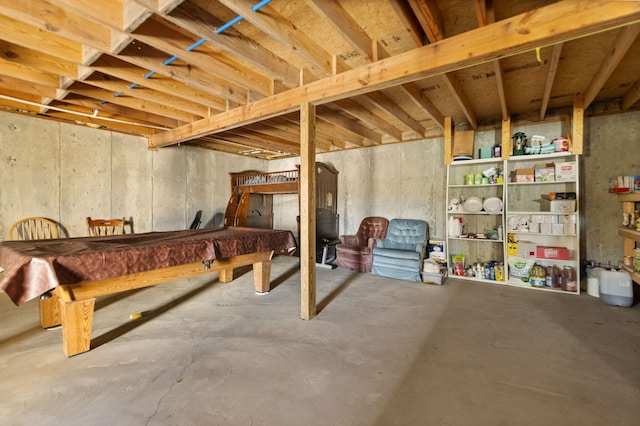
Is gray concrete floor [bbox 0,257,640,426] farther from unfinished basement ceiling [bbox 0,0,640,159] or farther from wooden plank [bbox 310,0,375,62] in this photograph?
wooden plank [bbox 310,0,375,62]

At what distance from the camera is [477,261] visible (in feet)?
15.2

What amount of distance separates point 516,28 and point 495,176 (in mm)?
2993

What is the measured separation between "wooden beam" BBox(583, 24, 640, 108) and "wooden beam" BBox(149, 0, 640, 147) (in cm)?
74

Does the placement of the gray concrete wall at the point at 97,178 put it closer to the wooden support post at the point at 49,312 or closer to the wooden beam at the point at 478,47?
the wooden support post at the point at 49,312

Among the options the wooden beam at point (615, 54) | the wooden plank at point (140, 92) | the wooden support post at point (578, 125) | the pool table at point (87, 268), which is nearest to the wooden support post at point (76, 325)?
the pool table at point (87, 268)

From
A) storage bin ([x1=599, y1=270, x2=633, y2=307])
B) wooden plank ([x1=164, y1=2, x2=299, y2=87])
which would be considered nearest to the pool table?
wooden plank ([x1=164, y1=2, x2=299, y2=87])

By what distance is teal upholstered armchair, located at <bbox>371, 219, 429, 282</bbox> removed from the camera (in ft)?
13.7

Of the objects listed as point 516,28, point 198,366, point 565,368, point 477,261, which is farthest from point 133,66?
point 477,261

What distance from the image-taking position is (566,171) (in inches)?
145

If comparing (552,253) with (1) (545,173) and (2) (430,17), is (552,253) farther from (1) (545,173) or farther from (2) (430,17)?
(2) (430,17)

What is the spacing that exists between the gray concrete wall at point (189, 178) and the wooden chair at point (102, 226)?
27 cm

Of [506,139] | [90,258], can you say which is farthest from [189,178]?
[506,139]

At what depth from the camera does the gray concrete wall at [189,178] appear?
12.2 feet

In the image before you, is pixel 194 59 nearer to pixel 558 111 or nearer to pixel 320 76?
pixel 320 76
